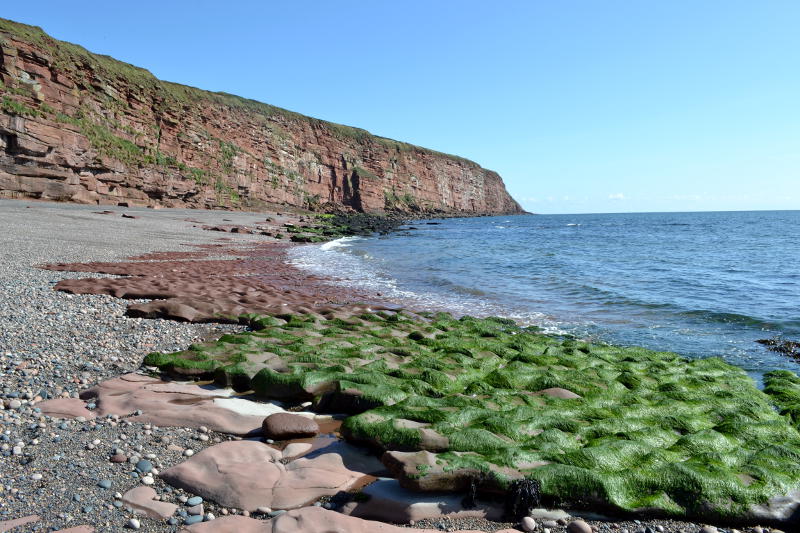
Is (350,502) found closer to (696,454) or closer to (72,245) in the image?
(696,454)

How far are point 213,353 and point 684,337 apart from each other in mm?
10203

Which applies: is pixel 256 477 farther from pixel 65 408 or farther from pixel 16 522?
pixel 65 408

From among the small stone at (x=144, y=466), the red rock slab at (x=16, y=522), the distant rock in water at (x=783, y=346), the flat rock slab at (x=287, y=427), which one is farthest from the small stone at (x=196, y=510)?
the distant rock in water at (x=783, y=346)

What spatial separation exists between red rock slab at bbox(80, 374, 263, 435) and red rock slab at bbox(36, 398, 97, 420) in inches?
4.6

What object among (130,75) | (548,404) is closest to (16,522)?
(548,404)

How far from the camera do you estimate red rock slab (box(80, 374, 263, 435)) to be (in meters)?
4.66

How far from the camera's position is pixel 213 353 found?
21.6 feet

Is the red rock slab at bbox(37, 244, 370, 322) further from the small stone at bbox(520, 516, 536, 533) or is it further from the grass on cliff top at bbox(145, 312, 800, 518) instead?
the small stone at bbox(520, 516, 536, 533)

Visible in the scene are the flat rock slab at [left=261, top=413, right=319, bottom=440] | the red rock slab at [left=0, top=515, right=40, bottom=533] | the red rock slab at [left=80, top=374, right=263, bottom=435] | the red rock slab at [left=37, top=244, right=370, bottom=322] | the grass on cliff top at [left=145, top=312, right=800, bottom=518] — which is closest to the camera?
the red rock slab at [left=0, top=515, right=40, bottom=533]

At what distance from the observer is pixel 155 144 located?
4741 centimetres

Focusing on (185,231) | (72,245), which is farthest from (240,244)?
(72,245)

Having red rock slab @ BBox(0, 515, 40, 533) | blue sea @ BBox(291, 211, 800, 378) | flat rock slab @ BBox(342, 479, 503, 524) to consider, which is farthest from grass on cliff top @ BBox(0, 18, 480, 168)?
flat rock slab @ BBox(342, 479, 503, 524)

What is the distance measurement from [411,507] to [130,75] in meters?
57.0

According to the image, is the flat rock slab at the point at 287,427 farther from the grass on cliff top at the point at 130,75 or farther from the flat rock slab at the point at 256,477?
the grass on cliff top at the point at 130,75
